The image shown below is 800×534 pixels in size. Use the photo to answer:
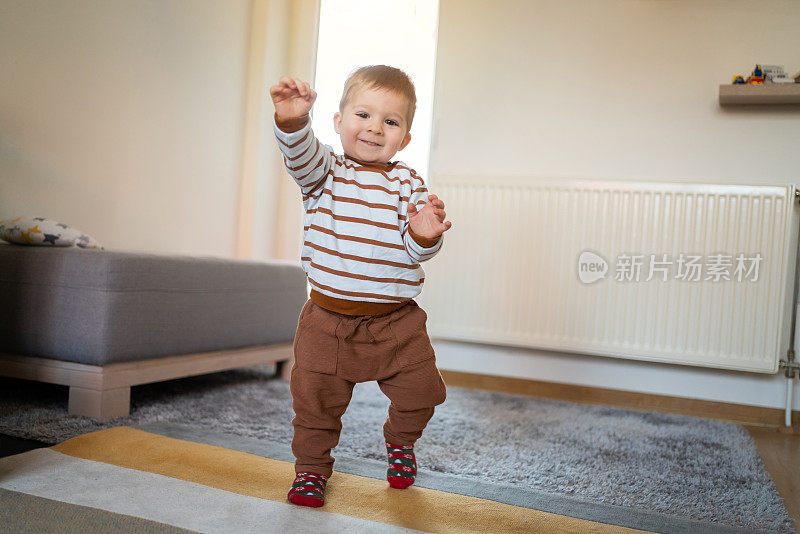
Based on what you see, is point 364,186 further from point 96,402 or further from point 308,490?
point 96,402

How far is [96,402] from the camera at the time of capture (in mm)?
1554

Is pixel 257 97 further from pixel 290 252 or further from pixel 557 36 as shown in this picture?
pixel 557 36

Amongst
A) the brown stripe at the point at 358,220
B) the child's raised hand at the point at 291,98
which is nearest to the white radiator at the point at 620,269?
the brown stripe at the point at 358,220

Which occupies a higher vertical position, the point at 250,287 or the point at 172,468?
the point at 250,287

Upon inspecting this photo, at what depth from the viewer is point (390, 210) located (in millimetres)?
1168

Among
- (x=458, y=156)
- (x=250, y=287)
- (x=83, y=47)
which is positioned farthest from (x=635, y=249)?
(x=83, y=47)

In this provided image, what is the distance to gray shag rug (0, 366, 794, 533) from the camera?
4.22ft

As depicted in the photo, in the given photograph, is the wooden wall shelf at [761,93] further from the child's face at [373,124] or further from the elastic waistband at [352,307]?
the elastic waistband at [352,307]

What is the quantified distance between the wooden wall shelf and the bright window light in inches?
42.4

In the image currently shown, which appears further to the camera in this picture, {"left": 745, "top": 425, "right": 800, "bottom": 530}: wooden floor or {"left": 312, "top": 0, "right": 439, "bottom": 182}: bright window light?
{"left": 312, "top": 0, "right": 439, "bottom": 182}: bright window light

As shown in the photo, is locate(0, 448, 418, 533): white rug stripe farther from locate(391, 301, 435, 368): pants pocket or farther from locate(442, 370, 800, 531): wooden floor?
locate(442, 370, 800, 531): wooden floor

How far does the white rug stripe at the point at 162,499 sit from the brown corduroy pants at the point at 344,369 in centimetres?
12

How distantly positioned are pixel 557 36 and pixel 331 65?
104 centimetres

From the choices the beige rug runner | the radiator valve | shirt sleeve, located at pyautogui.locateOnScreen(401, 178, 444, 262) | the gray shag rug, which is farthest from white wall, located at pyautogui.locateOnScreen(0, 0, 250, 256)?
the radiator valve
